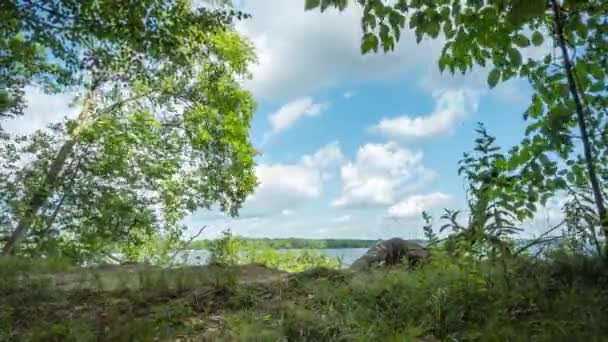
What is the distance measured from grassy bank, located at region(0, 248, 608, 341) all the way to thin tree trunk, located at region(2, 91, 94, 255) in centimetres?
669

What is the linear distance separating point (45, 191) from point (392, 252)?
805cm

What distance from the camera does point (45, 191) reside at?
10.9 m

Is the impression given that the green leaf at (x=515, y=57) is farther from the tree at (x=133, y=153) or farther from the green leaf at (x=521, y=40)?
the tree at (x=133, y=153)

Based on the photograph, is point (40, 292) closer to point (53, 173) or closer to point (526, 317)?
point (526, 317)

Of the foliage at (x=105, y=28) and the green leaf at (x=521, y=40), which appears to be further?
the foliage at (x=105, y=28)

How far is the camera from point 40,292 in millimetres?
4227

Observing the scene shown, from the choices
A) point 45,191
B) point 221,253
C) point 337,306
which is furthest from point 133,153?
point 337,306

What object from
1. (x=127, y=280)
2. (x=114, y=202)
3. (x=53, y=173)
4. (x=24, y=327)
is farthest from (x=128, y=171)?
(x=24, y=327)

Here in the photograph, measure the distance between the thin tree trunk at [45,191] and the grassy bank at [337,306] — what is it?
669cm

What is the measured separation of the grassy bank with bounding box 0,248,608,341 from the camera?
9.83ft

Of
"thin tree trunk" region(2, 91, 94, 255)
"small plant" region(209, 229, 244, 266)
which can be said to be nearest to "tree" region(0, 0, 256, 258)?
"thin tree trunk" region(2, 91, 94, 255)

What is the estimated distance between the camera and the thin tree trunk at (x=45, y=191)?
10.5 metres

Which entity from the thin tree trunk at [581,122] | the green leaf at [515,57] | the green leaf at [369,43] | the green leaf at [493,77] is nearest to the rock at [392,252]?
the thin tree trunk at [581,122]

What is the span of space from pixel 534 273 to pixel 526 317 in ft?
2.66
